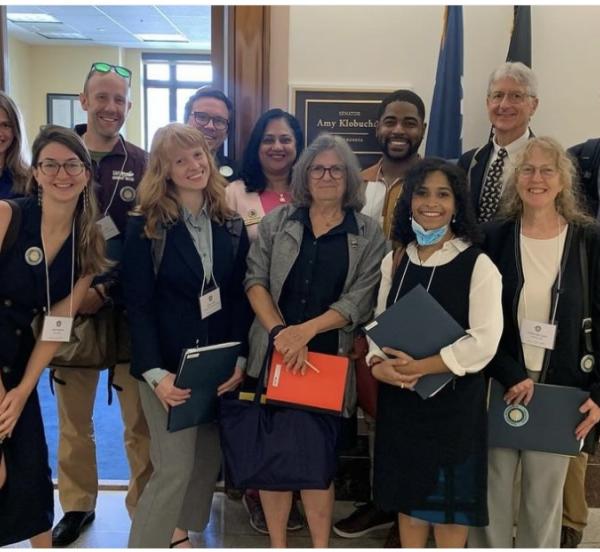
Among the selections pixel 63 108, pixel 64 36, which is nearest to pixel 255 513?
pixel 64 36

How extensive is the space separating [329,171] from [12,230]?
1139mm

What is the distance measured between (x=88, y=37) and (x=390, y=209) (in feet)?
35.7

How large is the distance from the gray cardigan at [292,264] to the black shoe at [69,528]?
48.1 inches

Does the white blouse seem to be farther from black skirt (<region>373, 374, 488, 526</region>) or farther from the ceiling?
the ceiling

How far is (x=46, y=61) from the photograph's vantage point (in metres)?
12.2

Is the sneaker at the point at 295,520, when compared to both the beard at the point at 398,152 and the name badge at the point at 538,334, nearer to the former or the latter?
the name badge at the point at 538,334

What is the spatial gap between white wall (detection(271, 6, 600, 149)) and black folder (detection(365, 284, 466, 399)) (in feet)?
6.17

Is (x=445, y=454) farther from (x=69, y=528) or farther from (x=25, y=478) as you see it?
(x=69, y=528)

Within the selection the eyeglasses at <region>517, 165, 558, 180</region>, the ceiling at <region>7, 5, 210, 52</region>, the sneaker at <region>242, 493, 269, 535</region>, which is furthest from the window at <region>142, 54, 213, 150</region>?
the eyeglasses at <region>517, 165, 558, 180</region>

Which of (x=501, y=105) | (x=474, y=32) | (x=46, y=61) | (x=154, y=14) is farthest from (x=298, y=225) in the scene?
(x=46, y=61)

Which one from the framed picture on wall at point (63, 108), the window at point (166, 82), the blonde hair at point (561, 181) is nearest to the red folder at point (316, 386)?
the blonde hair at point (561, 181)

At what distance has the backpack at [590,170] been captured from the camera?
253 cm

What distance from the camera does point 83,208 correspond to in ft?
6.85

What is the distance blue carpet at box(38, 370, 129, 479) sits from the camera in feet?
11.5
